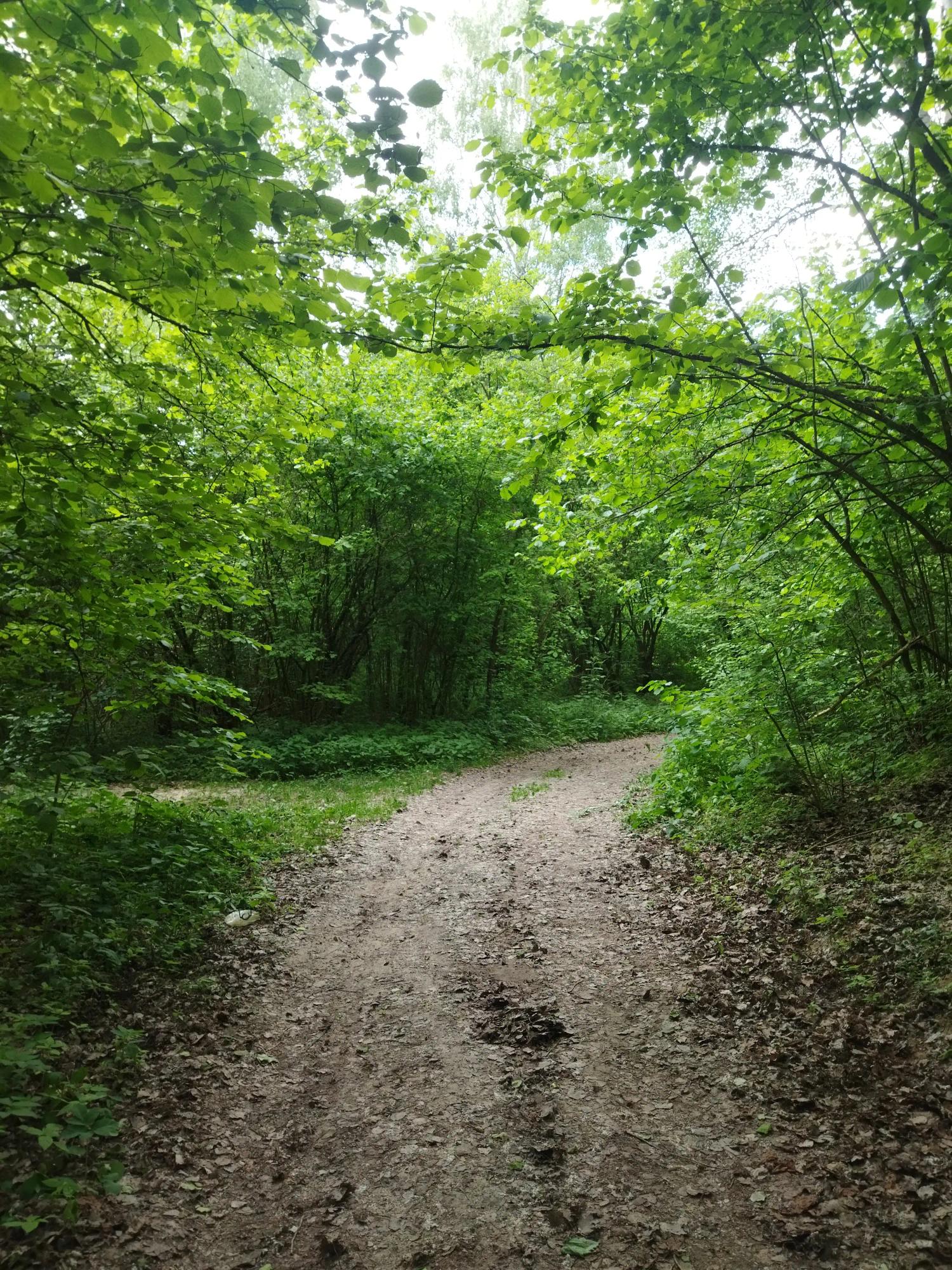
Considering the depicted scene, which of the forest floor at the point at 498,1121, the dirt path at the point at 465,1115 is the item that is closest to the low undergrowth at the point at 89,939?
the forest floor at the point at 498,1121

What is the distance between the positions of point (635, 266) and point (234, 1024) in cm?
584

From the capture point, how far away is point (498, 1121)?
3713mm

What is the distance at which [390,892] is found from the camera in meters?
7.26

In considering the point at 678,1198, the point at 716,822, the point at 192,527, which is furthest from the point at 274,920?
the point at 716,822

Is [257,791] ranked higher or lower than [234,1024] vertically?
higher

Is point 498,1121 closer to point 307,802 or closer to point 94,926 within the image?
point 94,926

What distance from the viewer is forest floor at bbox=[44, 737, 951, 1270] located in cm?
294

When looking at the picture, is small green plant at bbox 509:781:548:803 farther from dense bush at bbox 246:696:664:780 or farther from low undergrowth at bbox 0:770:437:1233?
low undergrowth at bbox 0:770:437:1233

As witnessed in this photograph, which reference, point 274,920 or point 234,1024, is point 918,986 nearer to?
point 234,1024

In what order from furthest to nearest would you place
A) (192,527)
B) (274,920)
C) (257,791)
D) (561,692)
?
(561,692), (257,791), (274,920), (192,527)

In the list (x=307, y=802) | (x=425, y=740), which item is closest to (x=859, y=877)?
(x=307, y=802)

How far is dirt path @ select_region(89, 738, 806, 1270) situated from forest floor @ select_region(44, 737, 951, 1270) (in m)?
0.01

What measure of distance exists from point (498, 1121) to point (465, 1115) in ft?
0.64

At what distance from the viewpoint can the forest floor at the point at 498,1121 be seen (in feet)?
9.63
